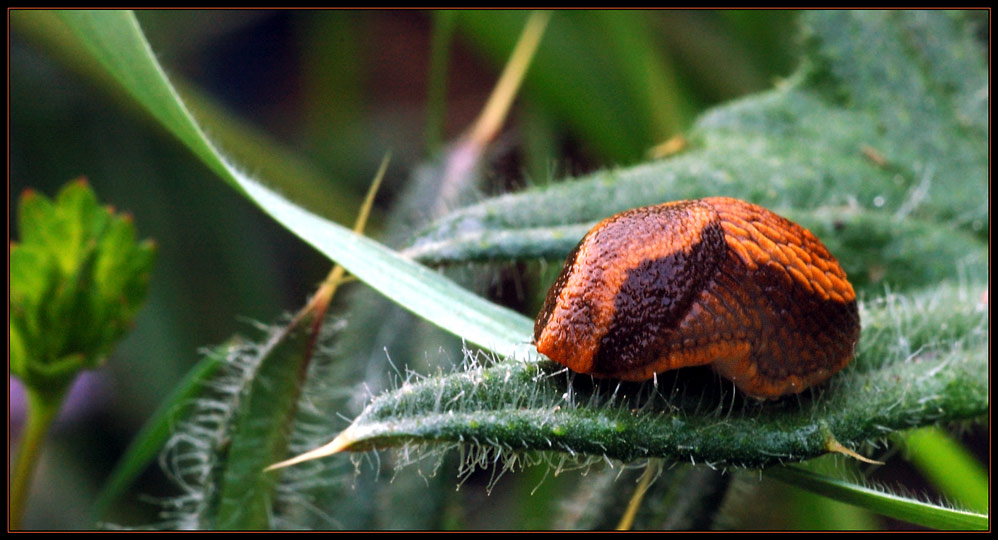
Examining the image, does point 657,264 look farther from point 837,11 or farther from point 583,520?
point 837,11

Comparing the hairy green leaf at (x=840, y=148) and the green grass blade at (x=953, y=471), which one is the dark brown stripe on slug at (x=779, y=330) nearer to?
the hairy green leaf at (x=840, y=148)

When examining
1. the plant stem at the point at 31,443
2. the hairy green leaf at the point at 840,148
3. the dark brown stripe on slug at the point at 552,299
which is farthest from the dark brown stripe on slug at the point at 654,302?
the plant stem at the point at 31,443

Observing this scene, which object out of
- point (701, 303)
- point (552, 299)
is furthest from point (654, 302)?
point (552, 299)

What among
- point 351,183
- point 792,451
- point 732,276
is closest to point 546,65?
point 351,183

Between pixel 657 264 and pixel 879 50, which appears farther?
pixel 879 50

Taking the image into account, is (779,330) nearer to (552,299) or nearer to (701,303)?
(701,303)

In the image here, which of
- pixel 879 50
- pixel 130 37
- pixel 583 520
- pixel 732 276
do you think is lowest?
pixel 583 520
